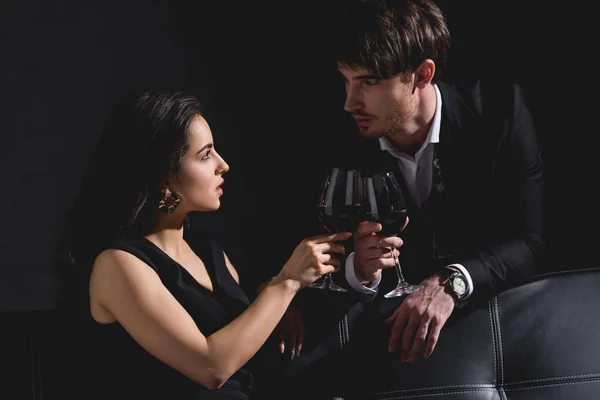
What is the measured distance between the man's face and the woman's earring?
2.09 feet

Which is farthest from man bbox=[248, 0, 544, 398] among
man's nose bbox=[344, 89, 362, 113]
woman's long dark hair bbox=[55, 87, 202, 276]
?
woman's long dark hair bbox=[55, 87, 202, 276]

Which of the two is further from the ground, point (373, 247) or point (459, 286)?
point (373, 247)

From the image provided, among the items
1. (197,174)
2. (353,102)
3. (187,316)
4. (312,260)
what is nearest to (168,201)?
(197,174)

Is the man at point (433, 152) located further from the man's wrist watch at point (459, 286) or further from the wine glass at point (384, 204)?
the wine glass at point (384, 204)

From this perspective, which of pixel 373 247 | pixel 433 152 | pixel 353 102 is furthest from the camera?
pixel 433 152

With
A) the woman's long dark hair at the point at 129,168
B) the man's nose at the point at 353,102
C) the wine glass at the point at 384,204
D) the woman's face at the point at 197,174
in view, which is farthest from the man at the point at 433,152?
the woman's long dark hair at the point at 129,168

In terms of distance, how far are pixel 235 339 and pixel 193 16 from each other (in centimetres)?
171

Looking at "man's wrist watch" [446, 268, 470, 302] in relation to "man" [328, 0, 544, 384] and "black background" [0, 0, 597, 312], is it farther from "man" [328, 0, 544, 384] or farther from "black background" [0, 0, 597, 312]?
"black background" [0, 0, 597, 312]

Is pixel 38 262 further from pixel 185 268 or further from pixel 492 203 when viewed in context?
pixel 492 203

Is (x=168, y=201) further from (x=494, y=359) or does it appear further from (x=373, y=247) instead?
(x=494, y=359)

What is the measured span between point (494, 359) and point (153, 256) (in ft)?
3.15

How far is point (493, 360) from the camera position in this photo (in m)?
2.39

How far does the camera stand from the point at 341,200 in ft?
6.97

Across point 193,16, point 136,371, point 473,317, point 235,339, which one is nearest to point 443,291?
point 473,317
